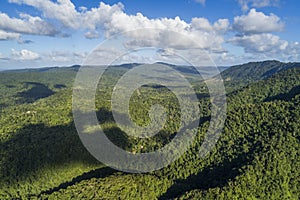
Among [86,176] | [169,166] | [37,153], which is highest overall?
[169,166]

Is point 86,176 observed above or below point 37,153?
below

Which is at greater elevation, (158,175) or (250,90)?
(250,90)

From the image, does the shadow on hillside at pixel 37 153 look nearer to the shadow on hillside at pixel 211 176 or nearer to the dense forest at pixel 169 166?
the dense forest at pixel 169 166

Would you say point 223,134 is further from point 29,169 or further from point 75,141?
point 29,169

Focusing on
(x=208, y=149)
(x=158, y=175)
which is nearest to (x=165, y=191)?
(x=158, y=175)

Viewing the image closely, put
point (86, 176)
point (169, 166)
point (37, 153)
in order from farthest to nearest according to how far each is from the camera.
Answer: point (37, 153), point (86, 176), point (169, 166)

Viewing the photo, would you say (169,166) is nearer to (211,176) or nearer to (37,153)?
(211,176)

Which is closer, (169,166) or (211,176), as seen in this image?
(211,176)

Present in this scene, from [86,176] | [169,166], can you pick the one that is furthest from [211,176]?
[86,176]

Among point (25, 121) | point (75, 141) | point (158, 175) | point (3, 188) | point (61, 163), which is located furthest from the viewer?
point (25, 121)

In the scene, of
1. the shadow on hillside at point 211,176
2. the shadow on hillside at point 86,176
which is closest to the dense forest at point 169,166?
the shadow on hillside at point 211,176

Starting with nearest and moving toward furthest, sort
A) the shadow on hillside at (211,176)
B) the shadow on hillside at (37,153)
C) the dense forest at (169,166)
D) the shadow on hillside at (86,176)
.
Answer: the dense forest at (169,166), the shadow on hillside at (211,176), the shadow on hillside at (86,176), the shadow on hillside at (37,153)
